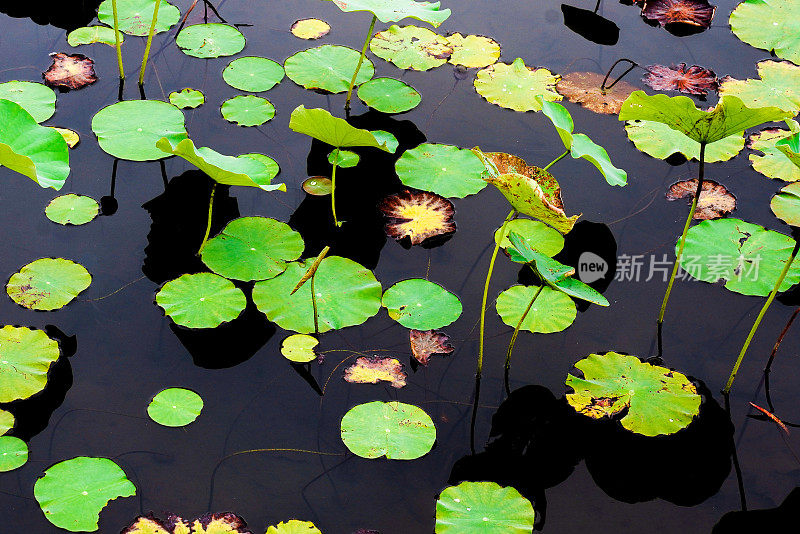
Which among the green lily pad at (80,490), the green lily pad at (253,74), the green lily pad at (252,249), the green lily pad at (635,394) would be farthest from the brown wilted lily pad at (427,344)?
the green lily pad at (253,74)

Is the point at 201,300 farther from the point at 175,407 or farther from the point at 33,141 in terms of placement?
the point at 33,141

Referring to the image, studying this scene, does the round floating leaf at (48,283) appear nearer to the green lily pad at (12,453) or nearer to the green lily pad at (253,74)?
the green lily pad at (12,453)

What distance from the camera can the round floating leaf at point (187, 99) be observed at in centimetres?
414

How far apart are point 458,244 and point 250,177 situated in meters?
1.03

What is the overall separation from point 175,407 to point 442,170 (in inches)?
70.7

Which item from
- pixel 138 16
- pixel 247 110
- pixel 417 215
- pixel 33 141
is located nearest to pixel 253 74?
pixel 247 110

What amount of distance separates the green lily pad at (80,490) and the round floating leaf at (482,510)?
1.09 m

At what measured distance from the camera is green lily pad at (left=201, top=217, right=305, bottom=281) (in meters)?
3.33

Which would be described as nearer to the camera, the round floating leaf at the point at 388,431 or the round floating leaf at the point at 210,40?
the round floating leaf at the point at 388,431

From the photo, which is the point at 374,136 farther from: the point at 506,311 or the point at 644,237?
the point at 644,237

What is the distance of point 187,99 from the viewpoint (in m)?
4.17

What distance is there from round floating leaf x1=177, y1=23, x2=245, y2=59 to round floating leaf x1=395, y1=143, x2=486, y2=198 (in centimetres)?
146

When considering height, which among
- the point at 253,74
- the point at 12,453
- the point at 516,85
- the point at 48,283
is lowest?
the point at 12,453

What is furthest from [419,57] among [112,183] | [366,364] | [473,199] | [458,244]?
[366,364]
